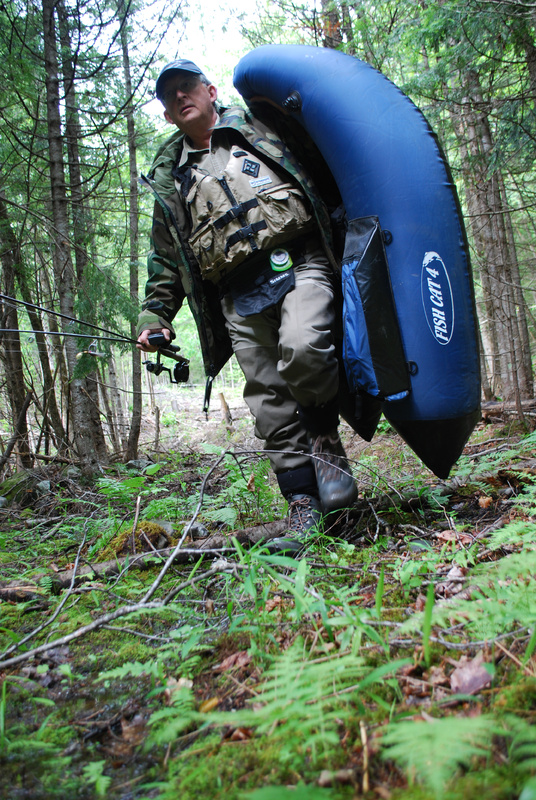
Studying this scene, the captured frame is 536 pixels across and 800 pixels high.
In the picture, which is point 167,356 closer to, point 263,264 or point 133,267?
point 263,264

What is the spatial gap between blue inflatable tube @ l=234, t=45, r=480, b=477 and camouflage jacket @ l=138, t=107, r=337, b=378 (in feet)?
1.26

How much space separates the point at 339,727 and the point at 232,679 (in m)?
0.38

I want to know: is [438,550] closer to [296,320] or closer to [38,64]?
[296,320]

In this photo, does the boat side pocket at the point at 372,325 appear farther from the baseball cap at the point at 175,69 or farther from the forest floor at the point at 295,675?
the baseball cap at the point at 175,69

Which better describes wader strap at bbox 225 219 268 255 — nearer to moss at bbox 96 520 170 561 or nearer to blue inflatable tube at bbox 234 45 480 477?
blue inflatable tube at bbox 234 45 480 477

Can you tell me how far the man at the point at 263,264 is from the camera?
2.45m

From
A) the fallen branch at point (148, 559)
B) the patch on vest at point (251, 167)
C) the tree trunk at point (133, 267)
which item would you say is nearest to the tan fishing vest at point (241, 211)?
the patch on vest at point (251, 167)

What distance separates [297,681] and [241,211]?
237 centimetres

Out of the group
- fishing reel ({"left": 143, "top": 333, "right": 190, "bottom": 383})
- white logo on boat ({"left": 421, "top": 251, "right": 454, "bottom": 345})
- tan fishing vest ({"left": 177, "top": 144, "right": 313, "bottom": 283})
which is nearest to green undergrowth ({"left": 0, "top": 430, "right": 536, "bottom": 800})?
white logo on boat ({"left": 421, "top": 251, "right": 454, "bottom": 345})

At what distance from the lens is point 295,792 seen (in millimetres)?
632

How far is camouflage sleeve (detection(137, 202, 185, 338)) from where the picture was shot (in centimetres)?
306

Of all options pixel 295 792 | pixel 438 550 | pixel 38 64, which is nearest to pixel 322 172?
pixel 438 550

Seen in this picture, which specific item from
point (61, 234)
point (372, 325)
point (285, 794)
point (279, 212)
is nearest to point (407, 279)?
point (372, 325)

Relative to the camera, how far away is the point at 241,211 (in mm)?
2598
